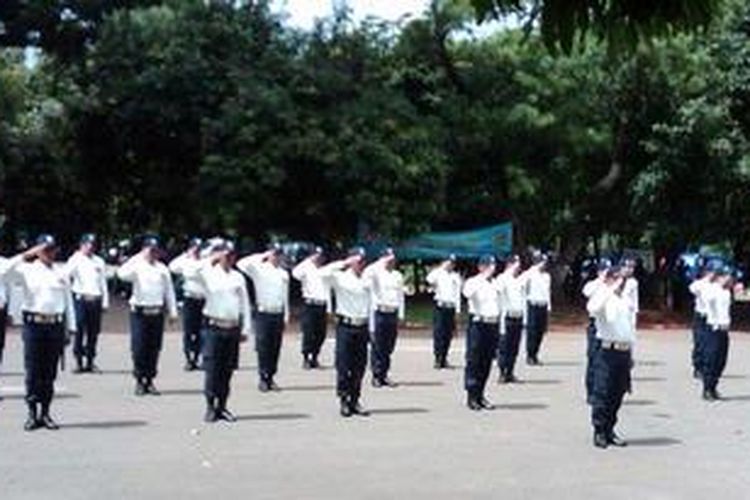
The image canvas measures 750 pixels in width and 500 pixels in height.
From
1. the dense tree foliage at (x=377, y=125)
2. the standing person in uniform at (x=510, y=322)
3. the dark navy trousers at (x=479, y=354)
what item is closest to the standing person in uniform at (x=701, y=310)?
the standing person in uniform at (x=510, y=322)

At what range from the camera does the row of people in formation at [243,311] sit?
43.1 feet

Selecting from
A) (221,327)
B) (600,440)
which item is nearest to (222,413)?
(221,327)

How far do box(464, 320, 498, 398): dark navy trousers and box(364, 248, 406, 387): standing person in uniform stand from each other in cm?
207

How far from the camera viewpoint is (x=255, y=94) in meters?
29.2

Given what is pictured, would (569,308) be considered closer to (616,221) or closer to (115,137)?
(616,221)

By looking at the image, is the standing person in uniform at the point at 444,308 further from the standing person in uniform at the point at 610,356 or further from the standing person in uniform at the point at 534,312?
the standing person in uniform at the point at 610,356

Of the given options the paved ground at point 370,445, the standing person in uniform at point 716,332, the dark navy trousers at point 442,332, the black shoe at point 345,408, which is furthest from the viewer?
the dark navy trousers at point 442,332

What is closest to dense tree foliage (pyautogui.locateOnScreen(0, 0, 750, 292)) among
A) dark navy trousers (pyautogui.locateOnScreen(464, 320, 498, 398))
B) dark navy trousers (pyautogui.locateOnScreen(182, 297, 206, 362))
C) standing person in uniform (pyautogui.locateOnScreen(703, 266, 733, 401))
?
dark navy trousers (pyautogui.locateOnScreen(182, 297, 206, 362))

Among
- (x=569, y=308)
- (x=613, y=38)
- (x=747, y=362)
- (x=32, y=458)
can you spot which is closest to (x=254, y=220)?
(x=569, y=308)

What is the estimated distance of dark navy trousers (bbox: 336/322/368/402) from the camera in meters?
14.3

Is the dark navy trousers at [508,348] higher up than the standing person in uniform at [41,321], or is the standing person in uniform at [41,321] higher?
Answer: the standing person in uniform at [41,321]

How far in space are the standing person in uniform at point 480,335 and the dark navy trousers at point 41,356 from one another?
15.3ft

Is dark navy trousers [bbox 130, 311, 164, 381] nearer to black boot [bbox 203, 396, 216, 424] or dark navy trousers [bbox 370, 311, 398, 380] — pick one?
black boot [bbox 203, 396, 216, 424]

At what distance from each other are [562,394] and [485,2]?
14.6 m
